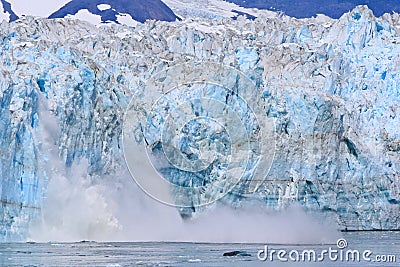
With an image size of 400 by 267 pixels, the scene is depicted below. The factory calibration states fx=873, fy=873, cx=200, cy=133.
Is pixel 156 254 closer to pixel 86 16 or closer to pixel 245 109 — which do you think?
pixel 245 109

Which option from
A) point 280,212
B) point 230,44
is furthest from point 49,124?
point 230,44

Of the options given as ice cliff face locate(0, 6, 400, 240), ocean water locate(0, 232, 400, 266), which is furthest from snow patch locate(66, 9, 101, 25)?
ocean water locate(0, 232, 400, 266)

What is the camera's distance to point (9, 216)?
3181 cm

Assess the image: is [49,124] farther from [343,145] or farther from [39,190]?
[343,145]

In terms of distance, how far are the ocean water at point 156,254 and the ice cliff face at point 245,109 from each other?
2442 millimetres

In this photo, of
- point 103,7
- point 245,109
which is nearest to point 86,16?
point 103,7

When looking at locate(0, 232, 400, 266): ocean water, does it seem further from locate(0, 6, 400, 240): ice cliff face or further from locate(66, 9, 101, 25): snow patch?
locate(66, 9, 101, 25): snow patch

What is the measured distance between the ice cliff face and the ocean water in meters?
2.44

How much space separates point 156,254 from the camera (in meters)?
30.3

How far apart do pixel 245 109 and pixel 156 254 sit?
15753 mm

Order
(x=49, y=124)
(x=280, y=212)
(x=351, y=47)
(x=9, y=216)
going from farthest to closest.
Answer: (x=351, y=47), (x=280, y=212), (x=49, y=124), (x=9, y=216)

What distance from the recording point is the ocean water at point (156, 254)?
2656 cm

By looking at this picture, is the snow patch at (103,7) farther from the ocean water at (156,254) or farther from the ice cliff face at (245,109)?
the ocean water at (156,254)

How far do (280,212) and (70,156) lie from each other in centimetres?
1238
